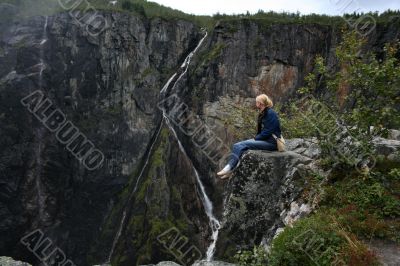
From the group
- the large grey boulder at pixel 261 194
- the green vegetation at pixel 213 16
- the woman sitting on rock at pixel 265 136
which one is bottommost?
the large grey boulder at pixel 261 194

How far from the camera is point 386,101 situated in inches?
335

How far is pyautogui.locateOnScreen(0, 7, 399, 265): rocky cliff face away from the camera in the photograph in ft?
116

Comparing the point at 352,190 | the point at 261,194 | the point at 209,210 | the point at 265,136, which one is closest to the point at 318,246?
the point at 352,190

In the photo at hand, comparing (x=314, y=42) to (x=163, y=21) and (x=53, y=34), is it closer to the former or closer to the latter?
(x=163, y=21)

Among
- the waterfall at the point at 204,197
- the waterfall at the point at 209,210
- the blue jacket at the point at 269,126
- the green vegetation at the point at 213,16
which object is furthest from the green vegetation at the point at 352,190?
the green vegetation at the point at 213,16

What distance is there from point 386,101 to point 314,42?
30989 mm

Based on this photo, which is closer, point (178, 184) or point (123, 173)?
point (178, 184)

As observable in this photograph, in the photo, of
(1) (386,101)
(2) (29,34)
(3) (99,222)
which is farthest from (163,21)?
(1) (386,101)

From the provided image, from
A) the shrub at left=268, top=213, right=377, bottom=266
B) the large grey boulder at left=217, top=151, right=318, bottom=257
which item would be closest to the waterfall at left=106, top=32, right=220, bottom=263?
the large grey boulder at left=217, top=151, right=318, bottom=257

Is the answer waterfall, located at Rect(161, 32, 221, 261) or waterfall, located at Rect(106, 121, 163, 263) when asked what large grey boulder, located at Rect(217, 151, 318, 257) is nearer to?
waterfall, located at Rect(161, 32, 221, 261)

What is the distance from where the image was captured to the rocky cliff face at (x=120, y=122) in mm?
35469

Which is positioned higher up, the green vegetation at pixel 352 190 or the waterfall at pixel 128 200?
the green vegetation at pixel 352 190

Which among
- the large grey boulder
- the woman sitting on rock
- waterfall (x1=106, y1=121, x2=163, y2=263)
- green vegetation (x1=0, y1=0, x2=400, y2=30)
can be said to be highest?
green vegetation (x1=0, y1=0, x2=400, y2=30)

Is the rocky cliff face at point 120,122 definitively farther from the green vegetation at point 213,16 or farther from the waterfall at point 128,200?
the green vegetation at point 213,16
